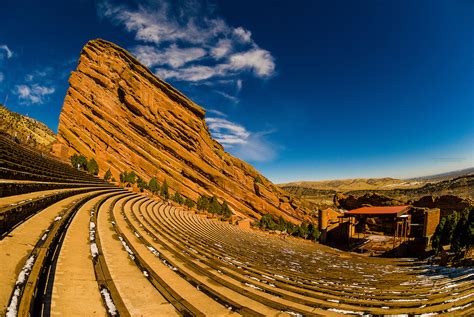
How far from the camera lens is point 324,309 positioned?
3928mm

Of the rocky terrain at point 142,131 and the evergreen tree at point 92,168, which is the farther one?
the rocky terrain at point 142,131

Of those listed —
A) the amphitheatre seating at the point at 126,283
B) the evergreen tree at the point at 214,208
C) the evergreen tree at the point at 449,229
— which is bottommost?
the evergreen tree at the point at 214,208

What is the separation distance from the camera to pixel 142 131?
142 ft

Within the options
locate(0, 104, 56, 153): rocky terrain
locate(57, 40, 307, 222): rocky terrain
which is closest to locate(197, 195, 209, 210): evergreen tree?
locate(57, 40, 307, 222): rocky terrain

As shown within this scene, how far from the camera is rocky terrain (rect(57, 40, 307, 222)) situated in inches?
1517

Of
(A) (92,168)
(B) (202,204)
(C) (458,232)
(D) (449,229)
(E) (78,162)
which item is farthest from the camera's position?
(B) (202,204)

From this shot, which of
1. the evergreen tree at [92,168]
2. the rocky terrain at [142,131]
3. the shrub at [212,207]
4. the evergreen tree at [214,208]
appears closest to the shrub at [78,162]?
the evergreen tree at [92,168]

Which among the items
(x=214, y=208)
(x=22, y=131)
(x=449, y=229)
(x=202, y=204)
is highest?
(x=22, y=131)

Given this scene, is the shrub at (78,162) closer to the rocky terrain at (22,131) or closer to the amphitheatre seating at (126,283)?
the rocky terrain at (22,131)

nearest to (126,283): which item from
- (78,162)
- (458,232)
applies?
(458,232)

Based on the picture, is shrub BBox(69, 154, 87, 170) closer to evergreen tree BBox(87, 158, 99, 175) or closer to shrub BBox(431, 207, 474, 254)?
evergreen tree BBox(87, 158, 99, 175)

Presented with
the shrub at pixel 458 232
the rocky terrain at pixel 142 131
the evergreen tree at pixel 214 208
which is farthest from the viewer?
the evergreen tree at pixel 214 208

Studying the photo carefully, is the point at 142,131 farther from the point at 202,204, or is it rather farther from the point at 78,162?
the point at 202,204

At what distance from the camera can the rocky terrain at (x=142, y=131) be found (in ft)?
126
